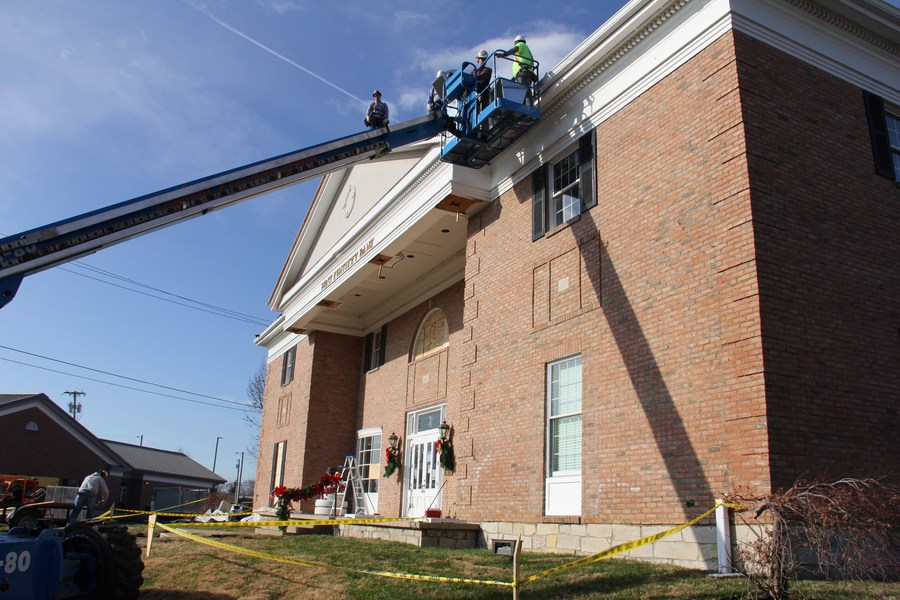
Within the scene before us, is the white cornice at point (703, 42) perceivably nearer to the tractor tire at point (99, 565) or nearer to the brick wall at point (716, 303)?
the brick wall at point (716, 303)

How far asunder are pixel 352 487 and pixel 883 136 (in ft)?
59.9

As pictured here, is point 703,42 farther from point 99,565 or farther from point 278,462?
point 278,462

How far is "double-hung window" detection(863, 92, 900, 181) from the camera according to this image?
12250 millimetres

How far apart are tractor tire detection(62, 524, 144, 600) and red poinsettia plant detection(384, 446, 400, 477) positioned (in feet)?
43.4

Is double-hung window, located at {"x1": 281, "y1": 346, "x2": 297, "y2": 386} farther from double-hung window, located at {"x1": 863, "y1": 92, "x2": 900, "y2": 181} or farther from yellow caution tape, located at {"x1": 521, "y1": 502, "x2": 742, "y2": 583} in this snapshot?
double-hung window, located at {"x1": 863, "y1": 92, "x2": 900, "y2": 181}

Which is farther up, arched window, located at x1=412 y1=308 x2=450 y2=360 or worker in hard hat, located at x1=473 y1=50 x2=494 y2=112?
worker in hard hat, located at x1=473 y1=50 x2=494 y2=112

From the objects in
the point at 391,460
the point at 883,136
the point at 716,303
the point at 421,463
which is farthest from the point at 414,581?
the point at 391,460

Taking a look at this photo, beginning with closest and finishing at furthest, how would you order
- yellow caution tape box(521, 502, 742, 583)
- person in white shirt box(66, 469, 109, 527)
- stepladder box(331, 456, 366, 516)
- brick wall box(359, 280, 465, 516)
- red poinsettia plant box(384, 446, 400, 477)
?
1. yellow caution tape box(521, 502, 742, 583)
2. person in white shirt box(66, 469, 109, 527)
3. brick wall box(359, 280, 465, 516)
4. red poinsettia plant box(384, 446, 400, 477)
5. stepladder box(331, 456, 366, 516)

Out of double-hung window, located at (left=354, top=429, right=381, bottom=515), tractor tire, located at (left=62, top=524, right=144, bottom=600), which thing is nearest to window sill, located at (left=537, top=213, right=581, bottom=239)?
tractor tire, located at (left=62, top=524, right=144, bottom=600)

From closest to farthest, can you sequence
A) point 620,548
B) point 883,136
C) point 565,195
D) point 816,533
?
1. point 816,533
2. point 620,548
3. point 883,136
4. point 565,195

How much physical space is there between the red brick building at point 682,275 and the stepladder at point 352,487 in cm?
739

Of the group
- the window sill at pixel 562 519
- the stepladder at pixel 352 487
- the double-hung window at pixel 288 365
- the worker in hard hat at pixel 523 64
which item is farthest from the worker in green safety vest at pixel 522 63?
the double-hung window at pixel 288 365

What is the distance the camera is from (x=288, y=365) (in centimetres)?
3023

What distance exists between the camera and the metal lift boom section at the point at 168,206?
9406 mm
